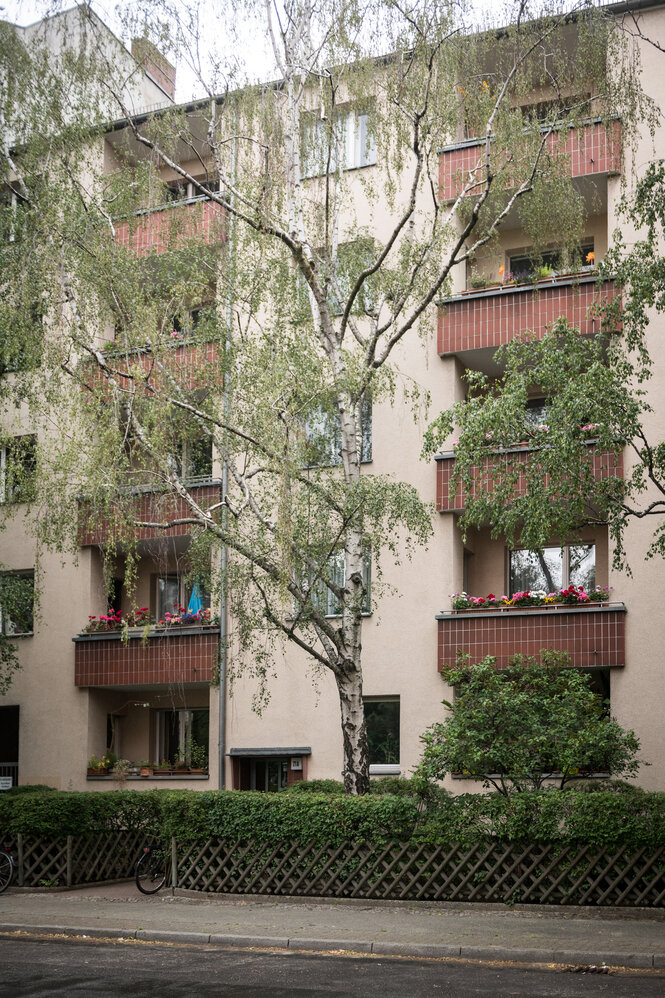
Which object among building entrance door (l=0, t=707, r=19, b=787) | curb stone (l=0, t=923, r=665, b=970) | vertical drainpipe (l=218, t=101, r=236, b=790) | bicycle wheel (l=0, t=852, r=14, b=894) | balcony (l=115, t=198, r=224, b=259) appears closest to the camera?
curb stone (l=0, t=923, r=665, b=970)

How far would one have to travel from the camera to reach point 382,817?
17.0m

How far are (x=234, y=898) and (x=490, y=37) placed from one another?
1448 cm

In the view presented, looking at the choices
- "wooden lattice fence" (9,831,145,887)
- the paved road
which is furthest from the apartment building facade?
the paved road

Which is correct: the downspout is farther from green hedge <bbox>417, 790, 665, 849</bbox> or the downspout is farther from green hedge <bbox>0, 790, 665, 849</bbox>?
green hedge <bbox>417, 790, 665, 849</bbox>

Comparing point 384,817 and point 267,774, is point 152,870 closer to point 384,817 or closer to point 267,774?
point 384,817

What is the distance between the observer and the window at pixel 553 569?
24141mm

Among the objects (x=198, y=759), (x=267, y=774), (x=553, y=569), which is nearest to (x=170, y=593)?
(x=198, y=759)

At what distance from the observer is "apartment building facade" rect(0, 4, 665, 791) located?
2231cm

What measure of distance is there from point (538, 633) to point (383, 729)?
408 cm

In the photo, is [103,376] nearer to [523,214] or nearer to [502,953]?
[523,214]

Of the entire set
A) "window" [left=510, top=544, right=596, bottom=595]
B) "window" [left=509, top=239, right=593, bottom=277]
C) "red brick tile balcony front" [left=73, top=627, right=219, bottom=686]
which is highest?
"window" [left=509, top=239, right=593, bottom=277]

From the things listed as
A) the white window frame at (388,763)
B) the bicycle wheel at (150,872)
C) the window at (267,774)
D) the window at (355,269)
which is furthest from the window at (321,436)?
the window at (267,774)

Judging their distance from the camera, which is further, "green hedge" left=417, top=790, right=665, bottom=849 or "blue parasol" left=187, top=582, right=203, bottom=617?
"blue parasol" left=187, top=582, right=203, bottom=617

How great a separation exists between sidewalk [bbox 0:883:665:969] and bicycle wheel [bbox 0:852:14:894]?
655 mm
